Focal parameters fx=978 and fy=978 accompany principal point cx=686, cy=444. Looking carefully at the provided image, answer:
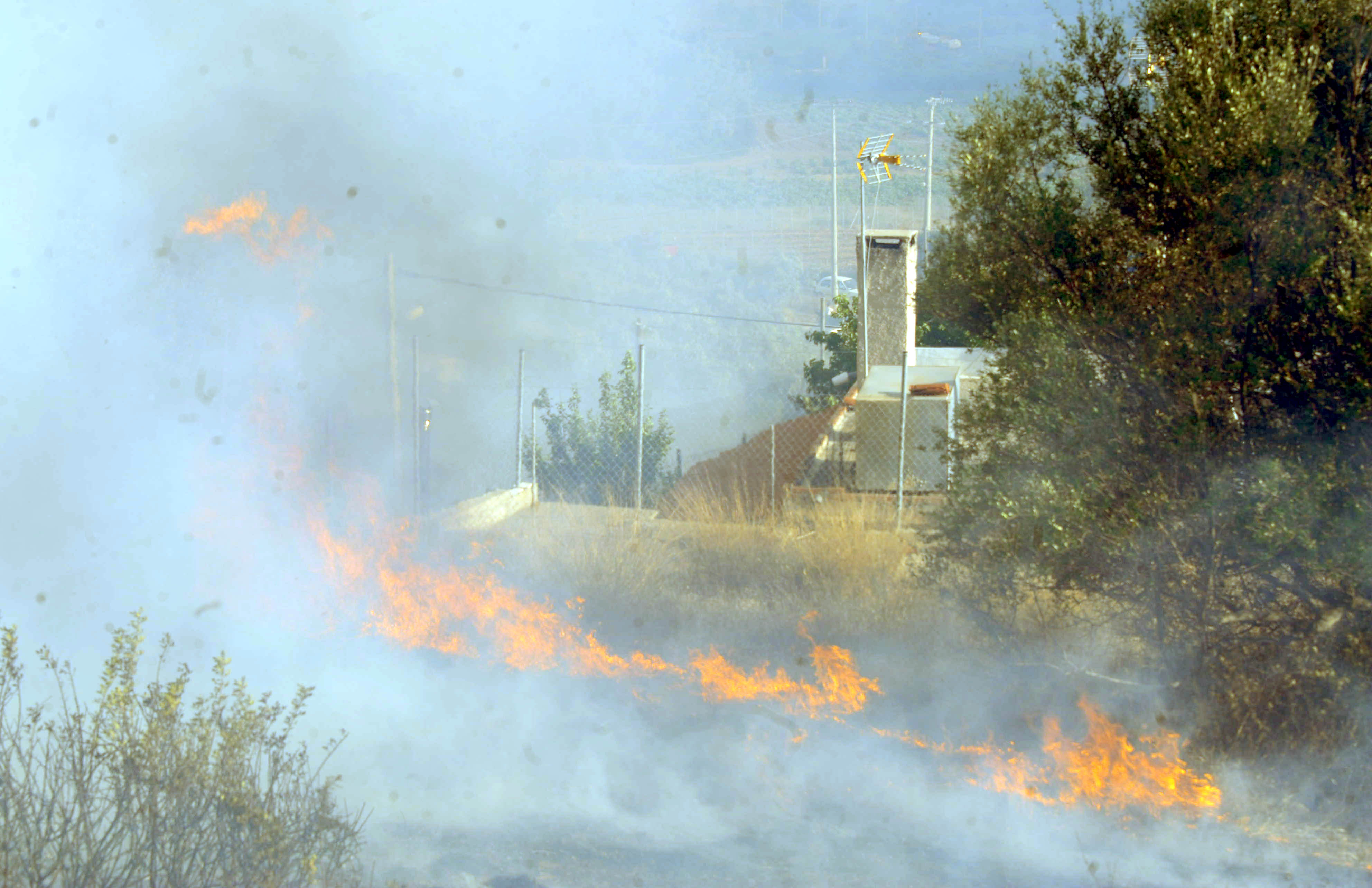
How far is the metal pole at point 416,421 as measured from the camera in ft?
27.2

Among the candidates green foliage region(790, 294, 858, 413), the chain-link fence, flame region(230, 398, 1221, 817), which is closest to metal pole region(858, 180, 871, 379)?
the chain-link fence

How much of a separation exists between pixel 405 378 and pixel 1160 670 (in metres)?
9.44

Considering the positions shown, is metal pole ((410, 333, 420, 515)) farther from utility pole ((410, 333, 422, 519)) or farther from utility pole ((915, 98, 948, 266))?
utility pole ((915, 98, 948, 266))

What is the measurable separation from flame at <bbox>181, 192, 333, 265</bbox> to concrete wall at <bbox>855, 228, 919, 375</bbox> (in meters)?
5.65

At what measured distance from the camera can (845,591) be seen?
6.09 meters

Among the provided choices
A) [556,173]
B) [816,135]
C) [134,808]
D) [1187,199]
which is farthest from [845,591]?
[816,135]

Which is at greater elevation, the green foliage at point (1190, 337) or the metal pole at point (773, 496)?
the green foliage at point (1190, 337)

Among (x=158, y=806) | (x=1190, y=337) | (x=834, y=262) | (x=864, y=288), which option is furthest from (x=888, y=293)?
(x=834, y=262)

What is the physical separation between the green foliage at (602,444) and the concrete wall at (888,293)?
243 cm

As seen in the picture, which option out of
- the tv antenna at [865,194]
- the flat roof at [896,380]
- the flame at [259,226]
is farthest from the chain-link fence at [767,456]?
the flame at [259,226]

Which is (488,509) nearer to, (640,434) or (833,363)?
(640,434)

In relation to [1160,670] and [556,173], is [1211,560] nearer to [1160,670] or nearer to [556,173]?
[1160,670]

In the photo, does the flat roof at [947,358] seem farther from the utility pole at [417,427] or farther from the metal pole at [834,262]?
the utility pole at [417,427]

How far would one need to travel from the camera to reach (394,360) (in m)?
8.02
